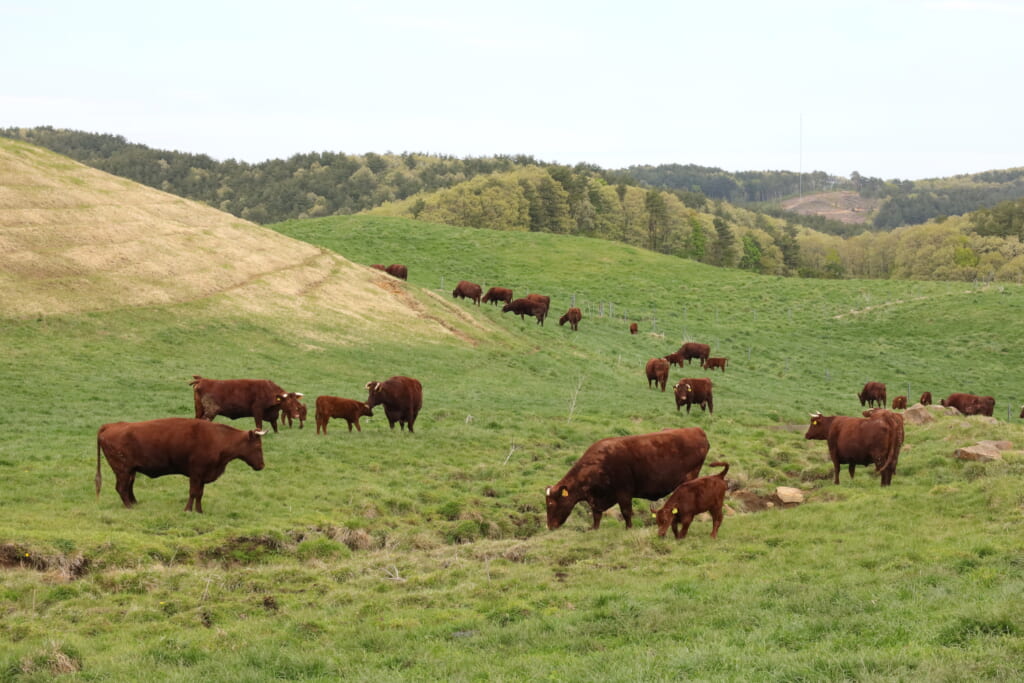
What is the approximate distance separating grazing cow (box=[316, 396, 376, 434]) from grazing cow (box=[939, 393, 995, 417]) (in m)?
26.4

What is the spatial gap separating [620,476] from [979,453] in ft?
30.3

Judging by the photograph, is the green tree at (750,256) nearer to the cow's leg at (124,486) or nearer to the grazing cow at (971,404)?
the grazing cow at (971,404)

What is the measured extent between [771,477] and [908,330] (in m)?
47.2

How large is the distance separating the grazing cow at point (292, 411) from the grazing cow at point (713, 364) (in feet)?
90.4

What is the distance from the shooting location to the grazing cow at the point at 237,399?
22203 millimetres

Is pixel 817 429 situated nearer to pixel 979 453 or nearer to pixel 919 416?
pixel 979 453

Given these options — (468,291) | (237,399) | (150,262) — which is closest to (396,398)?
(237,399)

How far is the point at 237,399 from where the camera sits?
888 inches

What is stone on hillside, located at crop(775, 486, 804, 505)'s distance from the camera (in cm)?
1778

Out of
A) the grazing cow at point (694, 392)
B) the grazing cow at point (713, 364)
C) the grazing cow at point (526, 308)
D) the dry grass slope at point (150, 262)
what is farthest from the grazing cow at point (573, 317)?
the grazing cow at point (694, 392)

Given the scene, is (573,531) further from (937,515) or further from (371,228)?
(371,228)

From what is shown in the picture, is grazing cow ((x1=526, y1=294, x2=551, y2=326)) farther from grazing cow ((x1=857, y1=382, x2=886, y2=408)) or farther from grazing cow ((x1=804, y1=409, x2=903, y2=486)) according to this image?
grazing cow ((x1=804, y1=409, x2=903, y2=486))

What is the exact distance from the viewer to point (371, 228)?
8425 centimetres

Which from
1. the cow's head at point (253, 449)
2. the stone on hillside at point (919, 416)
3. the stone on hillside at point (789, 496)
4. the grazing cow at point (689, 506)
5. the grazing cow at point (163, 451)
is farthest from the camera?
the stone on hillside at point (919, 416)
